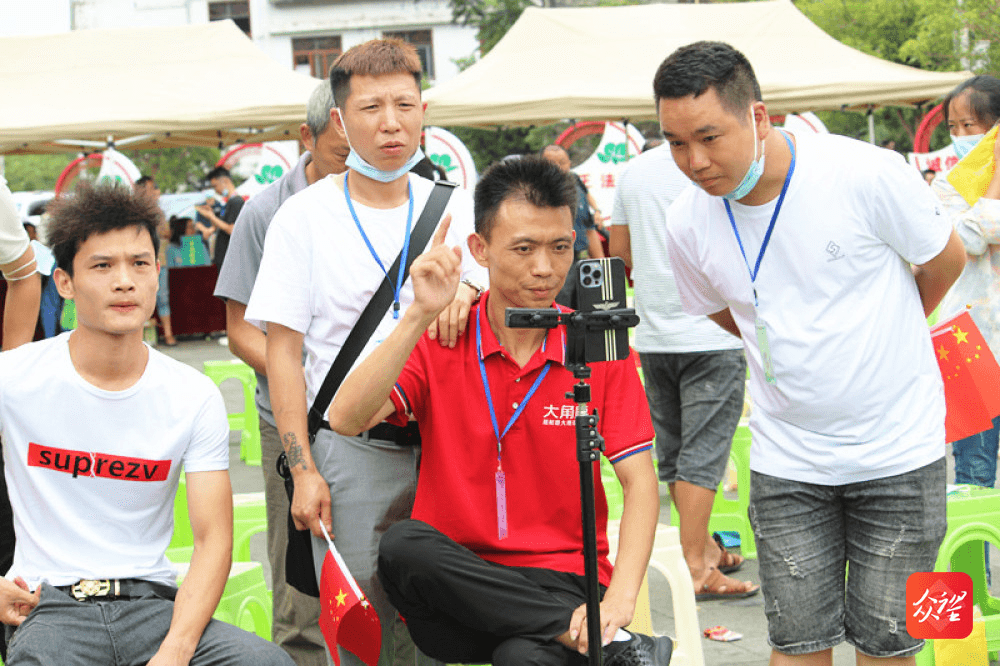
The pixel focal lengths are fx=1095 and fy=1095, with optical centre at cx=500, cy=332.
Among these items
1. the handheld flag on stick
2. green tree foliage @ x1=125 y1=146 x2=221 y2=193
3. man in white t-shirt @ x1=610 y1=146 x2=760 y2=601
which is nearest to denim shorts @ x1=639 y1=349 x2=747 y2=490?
man in white t-shirt @ x1=610 y1=146 x2=760 y2=601

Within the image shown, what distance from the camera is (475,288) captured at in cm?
298

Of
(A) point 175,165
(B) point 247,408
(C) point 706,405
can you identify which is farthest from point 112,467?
(A) point 175,165

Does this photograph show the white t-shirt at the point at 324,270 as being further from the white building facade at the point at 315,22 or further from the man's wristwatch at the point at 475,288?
the white building facade at the point at 315,22

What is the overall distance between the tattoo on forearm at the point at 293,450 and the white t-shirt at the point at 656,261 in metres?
2.12

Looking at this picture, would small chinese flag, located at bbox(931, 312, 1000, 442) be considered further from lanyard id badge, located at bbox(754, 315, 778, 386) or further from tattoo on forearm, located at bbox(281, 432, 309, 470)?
tattoo on forearm, located at bbox(281, 432, 309, 470)

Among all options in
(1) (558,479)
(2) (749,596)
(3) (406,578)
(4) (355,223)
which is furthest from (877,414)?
(2) (749,596)

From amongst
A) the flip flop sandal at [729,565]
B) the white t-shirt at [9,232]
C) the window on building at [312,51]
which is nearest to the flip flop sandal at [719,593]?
the flip flop sandal at [729,565]

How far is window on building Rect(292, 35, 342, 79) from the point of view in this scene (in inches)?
1475

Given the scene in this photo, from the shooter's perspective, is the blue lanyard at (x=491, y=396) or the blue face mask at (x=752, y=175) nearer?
the blue face mask at (x=752, y=175)

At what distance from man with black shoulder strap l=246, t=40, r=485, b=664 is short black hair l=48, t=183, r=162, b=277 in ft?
1.22

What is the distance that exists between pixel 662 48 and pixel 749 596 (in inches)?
391

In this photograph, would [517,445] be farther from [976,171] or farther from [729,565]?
[729,565]

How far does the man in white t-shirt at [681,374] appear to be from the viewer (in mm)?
4574

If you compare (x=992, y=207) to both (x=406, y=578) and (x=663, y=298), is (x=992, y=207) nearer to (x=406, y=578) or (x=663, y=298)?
(x=663, y=298)
